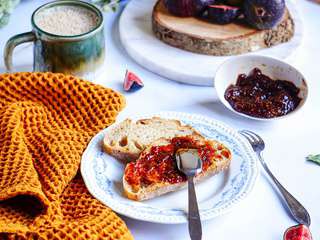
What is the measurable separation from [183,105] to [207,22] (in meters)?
Answer: 0.32

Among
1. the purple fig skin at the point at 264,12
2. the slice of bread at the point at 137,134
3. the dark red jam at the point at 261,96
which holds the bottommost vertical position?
the slice of bread at the point at 137,134

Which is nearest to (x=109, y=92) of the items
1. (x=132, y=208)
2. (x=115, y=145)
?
(x=115, y=145)

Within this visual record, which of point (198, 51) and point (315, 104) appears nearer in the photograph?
point (315, 104)

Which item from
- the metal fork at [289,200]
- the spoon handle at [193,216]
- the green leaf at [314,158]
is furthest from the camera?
the green leaf at [314,158]

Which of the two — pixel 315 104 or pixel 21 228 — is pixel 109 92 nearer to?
pixel 21 228

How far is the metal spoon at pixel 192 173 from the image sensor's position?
3.61 ft

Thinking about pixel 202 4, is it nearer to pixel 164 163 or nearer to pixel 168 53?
pixel 168 53

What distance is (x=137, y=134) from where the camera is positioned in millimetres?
1316

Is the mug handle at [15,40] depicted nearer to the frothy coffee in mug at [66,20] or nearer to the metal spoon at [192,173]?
the frothy coffee in mug at [66,20]

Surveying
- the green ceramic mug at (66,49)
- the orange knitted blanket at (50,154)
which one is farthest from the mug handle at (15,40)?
the orange knitted blanket at (50,154)

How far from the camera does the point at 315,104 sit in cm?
152

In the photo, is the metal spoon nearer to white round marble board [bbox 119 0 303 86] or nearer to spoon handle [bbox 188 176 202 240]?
spoon handle [bbox 188 176 202 240]

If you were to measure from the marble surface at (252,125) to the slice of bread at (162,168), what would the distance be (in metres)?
0.07

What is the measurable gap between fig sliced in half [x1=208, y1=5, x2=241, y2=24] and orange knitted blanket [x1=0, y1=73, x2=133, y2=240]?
446mm
